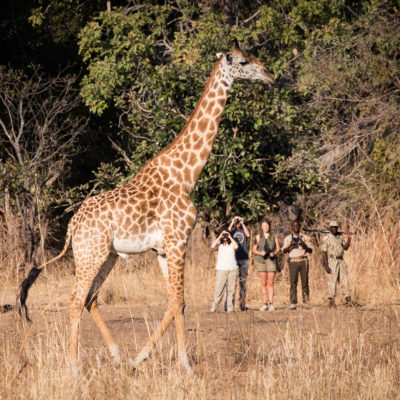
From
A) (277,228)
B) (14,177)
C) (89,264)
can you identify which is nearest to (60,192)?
(14,177)

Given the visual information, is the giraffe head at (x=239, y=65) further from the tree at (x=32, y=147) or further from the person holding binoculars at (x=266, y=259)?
the tree at (x=32, y=147)

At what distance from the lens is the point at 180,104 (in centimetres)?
1497

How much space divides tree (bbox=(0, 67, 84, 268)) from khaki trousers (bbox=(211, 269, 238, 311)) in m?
4.92

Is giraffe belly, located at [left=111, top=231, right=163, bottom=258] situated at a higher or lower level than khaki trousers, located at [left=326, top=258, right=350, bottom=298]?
higher

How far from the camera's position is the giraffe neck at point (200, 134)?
7.86 m

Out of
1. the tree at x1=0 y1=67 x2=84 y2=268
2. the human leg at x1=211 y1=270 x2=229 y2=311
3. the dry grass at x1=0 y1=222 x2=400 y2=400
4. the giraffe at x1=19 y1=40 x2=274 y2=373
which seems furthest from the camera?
the tree at x1=0 y1=67 x2=84 y2=268

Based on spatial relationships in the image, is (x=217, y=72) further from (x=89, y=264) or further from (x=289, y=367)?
(x=289, y=367)

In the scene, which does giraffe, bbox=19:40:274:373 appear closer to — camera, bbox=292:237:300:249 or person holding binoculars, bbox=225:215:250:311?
person holding binoculars, bbox=225:215:250:311

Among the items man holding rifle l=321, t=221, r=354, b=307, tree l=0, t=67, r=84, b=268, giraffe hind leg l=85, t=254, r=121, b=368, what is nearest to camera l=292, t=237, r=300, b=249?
man holding rifle l=321, t=221, r=354, b=307

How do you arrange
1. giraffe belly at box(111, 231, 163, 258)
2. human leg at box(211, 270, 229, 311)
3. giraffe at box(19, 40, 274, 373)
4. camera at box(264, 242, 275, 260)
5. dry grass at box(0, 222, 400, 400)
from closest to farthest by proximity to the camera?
dry grass at box(0, 222, 400, 400) → giraffe at box(19, 40, 274, 373) → giraffe belly at box(111, 231, 163, 258) → human leg at box(211, 270, 229, 311) → camera at box(264, 242, 275, 260)

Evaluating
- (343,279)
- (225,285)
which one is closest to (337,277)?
(343,279)

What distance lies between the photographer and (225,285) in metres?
12.1

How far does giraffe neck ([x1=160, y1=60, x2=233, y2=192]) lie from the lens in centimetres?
786

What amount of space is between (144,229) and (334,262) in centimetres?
557
